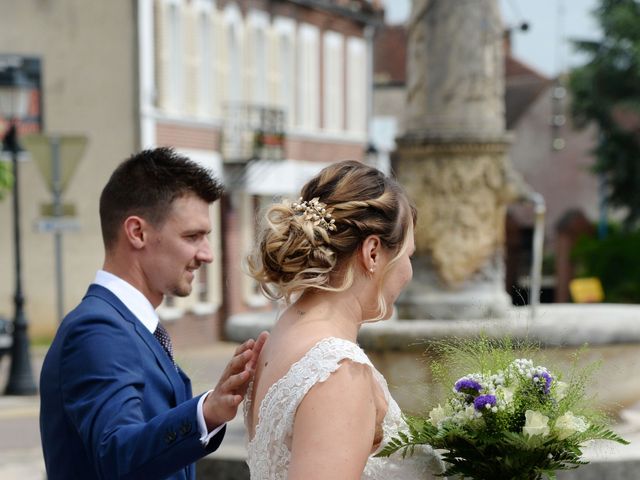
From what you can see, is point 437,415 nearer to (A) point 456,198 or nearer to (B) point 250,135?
(A) point 456,198

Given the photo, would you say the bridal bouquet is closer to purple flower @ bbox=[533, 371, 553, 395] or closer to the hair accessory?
purple flower @ bbox=[533, 371, 553, 395]

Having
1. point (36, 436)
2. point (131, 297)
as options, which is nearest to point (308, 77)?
point (36, 436)

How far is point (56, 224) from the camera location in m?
15.0

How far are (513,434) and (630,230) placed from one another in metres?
34.2

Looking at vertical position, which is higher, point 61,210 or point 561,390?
point 561,390

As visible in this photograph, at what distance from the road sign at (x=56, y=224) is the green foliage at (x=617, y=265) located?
22.6 meters

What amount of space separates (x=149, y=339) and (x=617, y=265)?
3432 centimetres

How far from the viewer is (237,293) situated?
28.7 metres

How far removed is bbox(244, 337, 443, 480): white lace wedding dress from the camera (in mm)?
2639

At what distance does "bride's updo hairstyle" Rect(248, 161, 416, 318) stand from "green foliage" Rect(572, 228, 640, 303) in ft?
108

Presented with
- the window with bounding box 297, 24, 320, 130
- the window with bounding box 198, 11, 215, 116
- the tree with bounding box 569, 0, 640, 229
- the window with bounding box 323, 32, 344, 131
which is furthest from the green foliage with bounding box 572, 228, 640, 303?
the window with bounding box 198, 11, 215, 116

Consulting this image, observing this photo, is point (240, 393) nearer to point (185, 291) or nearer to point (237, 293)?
point (185, 291)

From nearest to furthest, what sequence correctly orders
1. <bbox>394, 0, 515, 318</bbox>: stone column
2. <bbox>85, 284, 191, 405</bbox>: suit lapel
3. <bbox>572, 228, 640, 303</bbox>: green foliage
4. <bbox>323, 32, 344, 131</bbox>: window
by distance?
<bbox>85, 284, 191, 405</bbox>: suit lapel
<bbox>394, 0, 515, 318</bbox>: stone column
<bbox>323, 32, 344, 131</bbox>: window
<bbox>572, 228, 640, 303</bbox>: green foliage

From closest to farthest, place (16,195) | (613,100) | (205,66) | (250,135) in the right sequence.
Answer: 1. (16,195)
2. (205,66)
3. (250,135)
4. (613,100)
